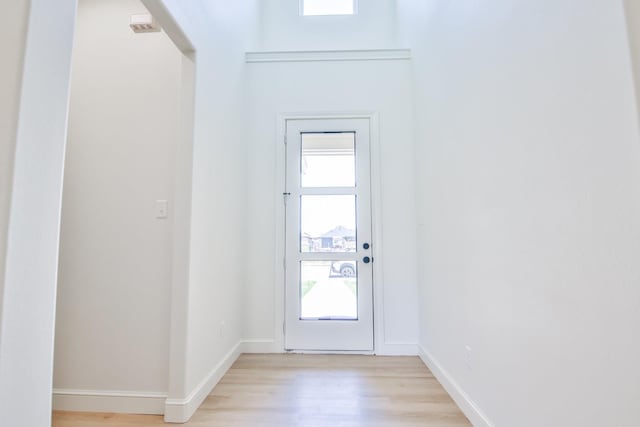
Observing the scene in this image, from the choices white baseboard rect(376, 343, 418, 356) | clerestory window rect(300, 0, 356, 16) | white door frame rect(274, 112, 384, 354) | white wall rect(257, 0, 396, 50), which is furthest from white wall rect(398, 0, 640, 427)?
clerestory window rect(300, 0, 356, 16)

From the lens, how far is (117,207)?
2117 millimetres

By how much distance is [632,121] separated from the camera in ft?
2.83

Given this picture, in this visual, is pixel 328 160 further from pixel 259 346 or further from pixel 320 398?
pixel 320 398

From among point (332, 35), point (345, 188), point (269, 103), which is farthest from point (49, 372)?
point (332, 35)

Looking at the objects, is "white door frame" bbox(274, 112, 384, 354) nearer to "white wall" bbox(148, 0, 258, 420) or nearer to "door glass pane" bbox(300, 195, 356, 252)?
"door glass pane" bbox(300, 195, 356, 252)

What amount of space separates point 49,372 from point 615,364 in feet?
5.49

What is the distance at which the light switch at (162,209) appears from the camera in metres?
2.10

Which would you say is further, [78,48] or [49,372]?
[78,48]

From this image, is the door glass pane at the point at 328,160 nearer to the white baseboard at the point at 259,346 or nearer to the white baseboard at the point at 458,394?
the white baseboard at the point at 259,346

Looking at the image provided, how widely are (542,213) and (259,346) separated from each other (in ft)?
8.76

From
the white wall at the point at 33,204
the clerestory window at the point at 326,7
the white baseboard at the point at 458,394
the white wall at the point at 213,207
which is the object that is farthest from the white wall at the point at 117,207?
the clerestory window at the point at 326,7

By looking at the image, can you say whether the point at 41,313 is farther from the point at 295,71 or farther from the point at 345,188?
the point at 295,71

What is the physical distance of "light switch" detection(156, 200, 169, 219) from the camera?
6.88 feet

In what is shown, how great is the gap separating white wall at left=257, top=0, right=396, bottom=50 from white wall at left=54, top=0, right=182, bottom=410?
2.31m
